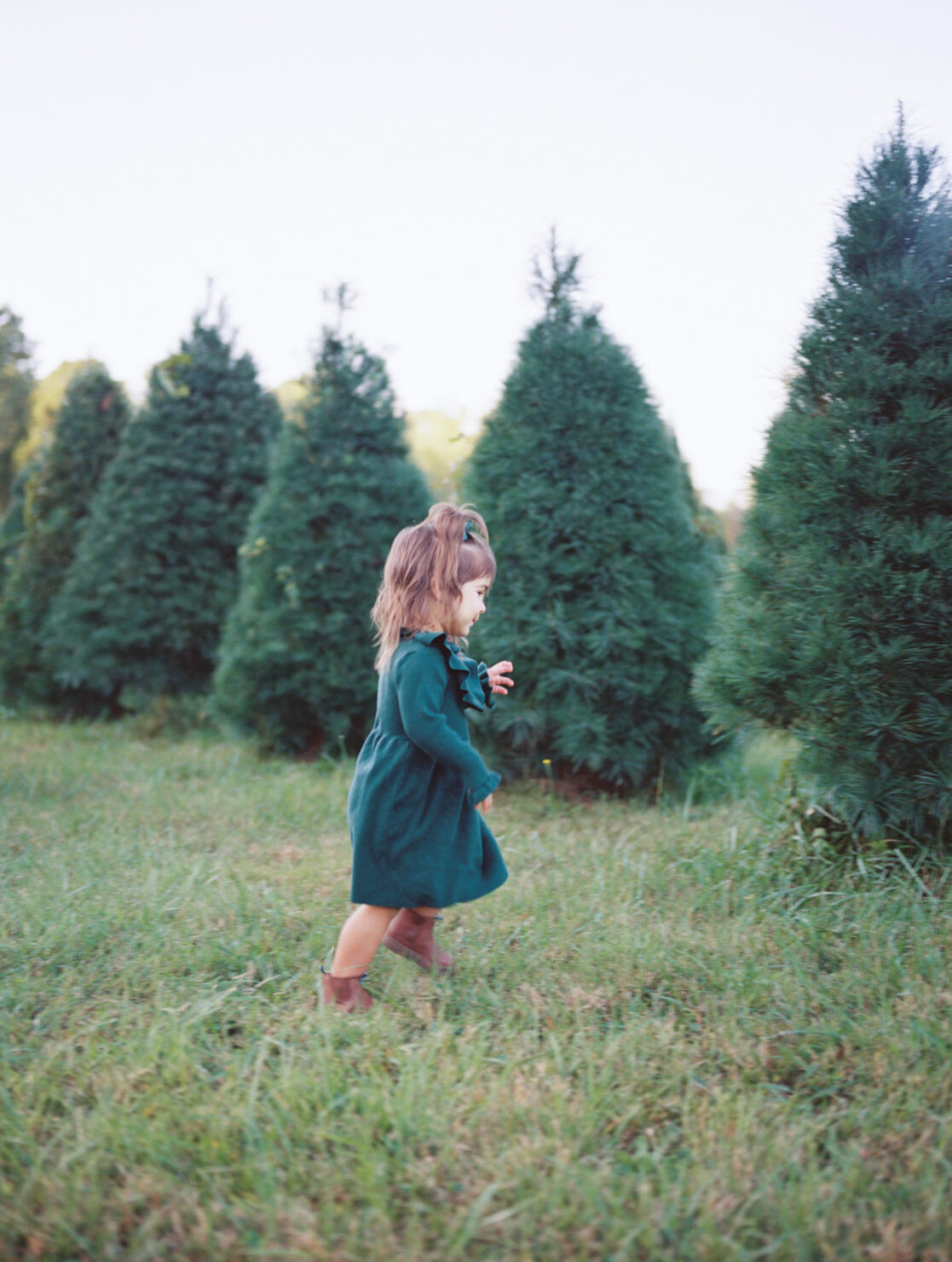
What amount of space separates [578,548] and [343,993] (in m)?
2.99

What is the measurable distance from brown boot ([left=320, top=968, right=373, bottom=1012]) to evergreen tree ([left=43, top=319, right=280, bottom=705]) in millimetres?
5329

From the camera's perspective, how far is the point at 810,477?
3.24 meters

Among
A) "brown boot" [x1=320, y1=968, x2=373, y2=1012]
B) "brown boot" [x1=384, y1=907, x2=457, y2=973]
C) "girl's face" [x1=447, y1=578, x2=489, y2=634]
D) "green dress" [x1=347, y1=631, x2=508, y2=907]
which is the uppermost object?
"girl's face" [x1=447, y1=578, x2=489, y2=634]

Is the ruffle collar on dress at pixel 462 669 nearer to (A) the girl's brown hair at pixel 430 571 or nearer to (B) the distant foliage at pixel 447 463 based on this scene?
(A) the girl's brown hair at pixel 430 571

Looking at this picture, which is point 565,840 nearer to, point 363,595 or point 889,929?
point 889,929

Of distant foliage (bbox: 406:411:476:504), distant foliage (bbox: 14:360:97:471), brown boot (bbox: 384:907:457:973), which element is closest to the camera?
brown boot (bbox: 384:907:457:973)

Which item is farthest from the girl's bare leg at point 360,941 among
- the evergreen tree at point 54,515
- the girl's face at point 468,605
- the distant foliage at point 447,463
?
the evergreen tree at point 54,515

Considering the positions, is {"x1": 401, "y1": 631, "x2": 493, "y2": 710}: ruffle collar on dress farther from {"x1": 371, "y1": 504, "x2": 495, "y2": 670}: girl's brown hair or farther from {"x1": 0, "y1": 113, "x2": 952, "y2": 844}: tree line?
{"x1": 0, "y1": 113, "x2": 952, "y2": 844}: tree line

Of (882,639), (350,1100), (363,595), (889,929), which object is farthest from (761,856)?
(363,595)

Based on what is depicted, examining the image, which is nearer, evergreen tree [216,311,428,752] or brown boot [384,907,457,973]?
brown boot [384,907,457,973]

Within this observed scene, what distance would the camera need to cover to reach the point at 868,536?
3.11m

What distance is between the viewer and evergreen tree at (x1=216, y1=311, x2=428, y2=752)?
5902 millimetres

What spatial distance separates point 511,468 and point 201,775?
2767mm

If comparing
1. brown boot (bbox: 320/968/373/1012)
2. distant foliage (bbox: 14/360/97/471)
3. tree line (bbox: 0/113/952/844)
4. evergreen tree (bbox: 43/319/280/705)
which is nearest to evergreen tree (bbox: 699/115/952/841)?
tree line (bbox: 0/113/952/844)
